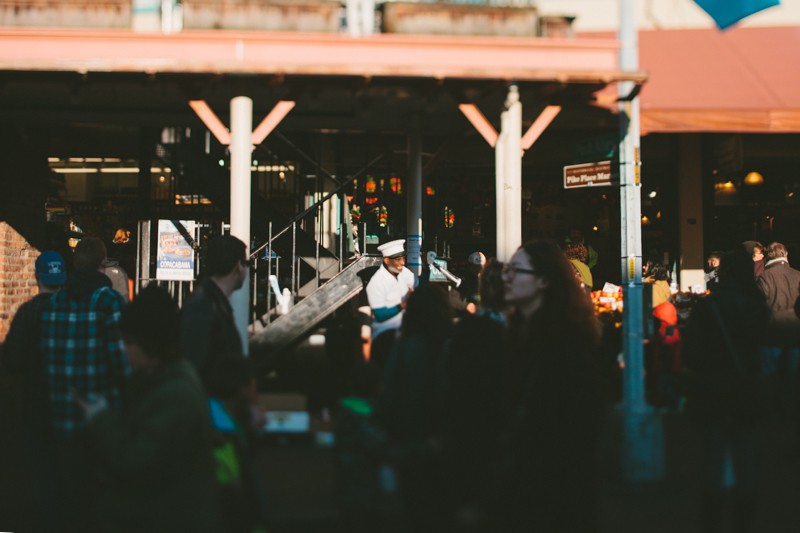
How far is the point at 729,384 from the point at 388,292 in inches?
162

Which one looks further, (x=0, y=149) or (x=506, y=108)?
(x=0, y=149)

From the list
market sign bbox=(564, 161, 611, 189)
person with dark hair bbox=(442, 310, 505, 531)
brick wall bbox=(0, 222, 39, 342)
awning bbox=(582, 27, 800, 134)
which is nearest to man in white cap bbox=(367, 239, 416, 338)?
market sign bbox=(564, 161, 611, 189)

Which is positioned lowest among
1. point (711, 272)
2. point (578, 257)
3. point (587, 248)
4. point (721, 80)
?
point (711, 272)

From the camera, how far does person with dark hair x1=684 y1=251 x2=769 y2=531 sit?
14.9 feet

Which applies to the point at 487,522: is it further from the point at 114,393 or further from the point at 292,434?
the point at 114,393

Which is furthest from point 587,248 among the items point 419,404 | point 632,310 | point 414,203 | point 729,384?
point 419,404

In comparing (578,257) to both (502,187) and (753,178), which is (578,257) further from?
(753,178)

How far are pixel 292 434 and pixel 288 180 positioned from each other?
32.6 feet

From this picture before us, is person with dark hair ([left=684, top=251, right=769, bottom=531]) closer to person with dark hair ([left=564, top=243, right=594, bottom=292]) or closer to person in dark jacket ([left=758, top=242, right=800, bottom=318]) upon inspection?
person in dark jacket ([left=758, top=242, right=800, bottom=318])

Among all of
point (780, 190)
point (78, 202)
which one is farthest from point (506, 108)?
point (78, 202)

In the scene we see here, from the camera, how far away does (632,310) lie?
6.29 meters

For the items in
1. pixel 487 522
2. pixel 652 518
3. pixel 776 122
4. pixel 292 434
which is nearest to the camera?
pixel 487 522

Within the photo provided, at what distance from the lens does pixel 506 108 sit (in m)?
7.53

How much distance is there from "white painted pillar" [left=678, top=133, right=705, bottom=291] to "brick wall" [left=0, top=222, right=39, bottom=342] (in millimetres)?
9285
